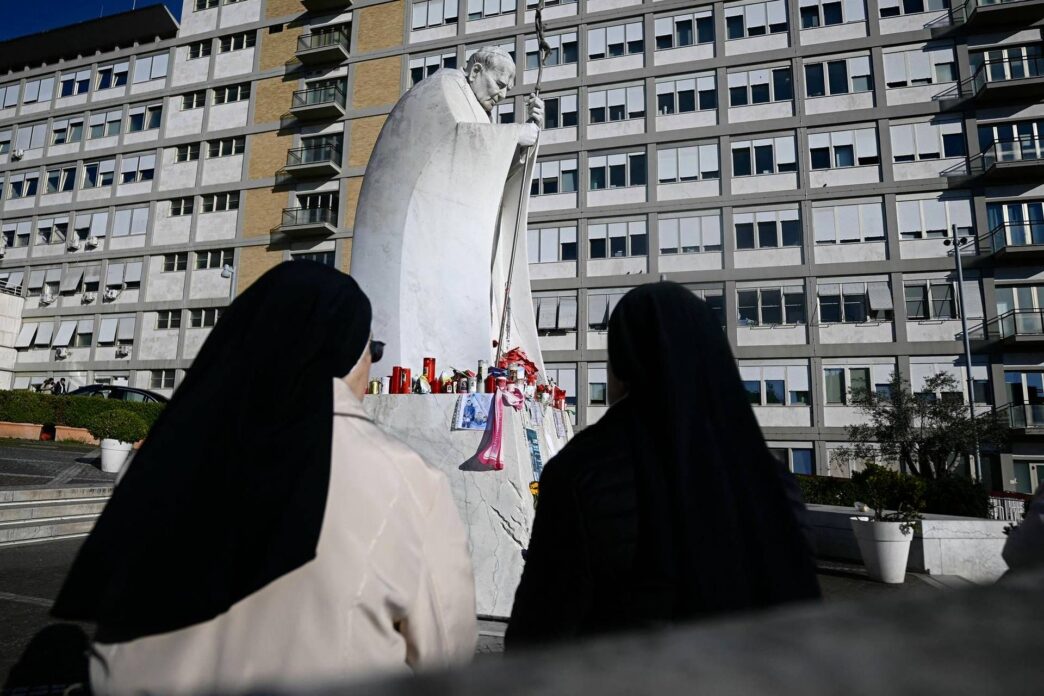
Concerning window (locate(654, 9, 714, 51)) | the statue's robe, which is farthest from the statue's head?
window (locate(654, 9, 714, 51))

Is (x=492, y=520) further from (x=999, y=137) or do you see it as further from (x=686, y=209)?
(x=999, y=137)

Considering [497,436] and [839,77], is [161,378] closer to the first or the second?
[497,436]

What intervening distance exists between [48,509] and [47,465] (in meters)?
6.99

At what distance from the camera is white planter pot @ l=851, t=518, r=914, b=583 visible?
26.2 feet

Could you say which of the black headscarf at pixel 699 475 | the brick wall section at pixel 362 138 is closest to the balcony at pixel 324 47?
the brick wall section at pixel 362 138

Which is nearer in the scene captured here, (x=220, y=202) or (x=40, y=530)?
(x=40, y=530)

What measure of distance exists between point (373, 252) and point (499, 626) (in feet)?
15.0

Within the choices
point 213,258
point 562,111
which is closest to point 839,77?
point 562,111

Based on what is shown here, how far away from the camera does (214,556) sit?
153cm

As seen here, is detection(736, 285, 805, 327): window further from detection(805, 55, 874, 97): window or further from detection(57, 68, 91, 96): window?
detection(57, 68, 91, 96): window

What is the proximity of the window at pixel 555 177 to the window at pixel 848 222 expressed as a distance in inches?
433

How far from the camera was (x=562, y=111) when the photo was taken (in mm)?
32875

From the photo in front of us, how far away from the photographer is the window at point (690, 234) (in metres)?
29.8

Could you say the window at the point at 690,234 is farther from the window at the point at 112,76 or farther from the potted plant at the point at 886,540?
the window at the point at 112,76
